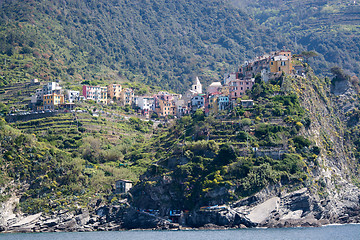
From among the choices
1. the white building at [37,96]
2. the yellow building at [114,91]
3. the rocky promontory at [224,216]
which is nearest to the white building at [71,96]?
the white building at [37,96]

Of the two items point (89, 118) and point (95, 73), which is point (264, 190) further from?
point (95, 73)

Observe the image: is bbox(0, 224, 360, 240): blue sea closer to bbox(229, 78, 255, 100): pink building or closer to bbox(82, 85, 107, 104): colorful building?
bbox(229, 78, 255, 100): pink building

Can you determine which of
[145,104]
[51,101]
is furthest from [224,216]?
[145,104]

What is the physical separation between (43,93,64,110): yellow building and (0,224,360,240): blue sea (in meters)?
43.5

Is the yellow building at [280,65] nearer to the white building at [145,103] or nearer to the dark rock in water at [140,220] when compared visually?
the white building at [145,103]

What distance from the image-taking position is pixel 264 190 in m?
89.9

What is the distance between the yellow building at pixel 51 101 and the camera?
127 m

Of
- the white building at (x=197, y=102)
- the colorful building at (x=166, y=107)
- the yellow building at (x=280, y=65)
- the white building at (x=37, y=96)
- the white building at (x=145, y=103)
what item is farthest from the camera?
the white building at (x=145, y=103)

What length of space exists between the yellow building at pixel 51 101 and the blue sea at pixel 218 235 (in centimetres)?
4354

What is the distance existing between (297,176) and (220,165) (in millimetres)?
11676

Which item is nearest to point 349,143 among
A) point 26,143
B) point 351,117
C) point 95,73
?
point 351,117

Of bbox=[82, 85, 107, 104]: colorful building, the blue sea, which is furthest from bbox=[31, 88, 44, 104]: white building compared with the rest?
the blue sea

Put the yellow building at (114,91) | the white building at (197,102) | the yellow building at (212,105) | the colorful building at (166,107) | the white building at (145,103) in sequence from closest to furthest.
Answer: the yellow building at (212,105) → the white building at (197,102) → the colorful building at (166,107) → the white building at (145,103) → the yellow building at (114,91)

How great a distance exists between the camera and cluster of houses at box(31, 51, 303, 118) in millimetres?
115812
